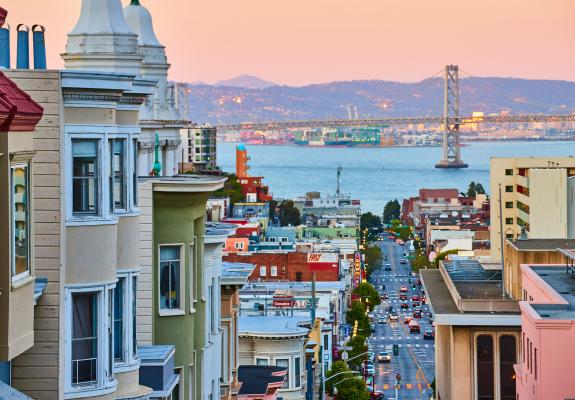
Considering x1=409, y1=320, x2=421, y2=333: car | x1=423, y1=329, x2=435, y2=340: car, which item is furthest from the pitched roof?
x1=409, y1=320, x2=421, y2=333: car

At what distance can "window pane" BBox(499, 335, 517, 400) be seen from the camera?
3172 cm

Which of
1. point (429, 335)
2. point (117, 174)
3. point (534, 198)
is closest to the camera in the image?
→ point (117, 174)

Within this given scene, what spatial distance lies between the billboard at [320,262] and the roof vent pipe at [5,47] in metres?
72.2

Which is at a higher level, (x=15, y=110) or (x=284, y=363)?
(x=15, y=110)

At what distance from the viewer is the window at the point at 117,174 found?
10562mm

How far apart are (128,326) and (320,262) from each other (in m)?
72.8

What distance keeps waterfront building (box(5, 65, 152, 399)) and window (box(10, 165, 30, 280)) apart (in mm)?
1377

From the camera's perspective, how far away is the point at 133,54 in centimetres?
1316

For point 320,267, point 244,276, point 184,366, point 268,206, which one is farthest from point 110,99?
point 268,206

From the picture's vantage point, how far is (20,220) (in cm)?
834

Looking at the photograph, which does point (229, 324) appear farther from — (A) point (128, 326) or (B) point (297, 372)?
(B) point (297, 372)

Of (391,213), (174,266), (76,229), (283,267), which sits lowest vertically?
(283,267)

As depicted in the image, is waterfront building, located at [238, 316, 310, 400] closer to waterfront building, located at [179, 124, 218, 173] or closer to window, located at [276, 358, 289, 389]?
window, located at [276, 358, 289, 389]

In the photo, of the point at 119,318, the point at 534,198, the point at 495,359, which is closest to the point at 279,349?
the point at 495,359
